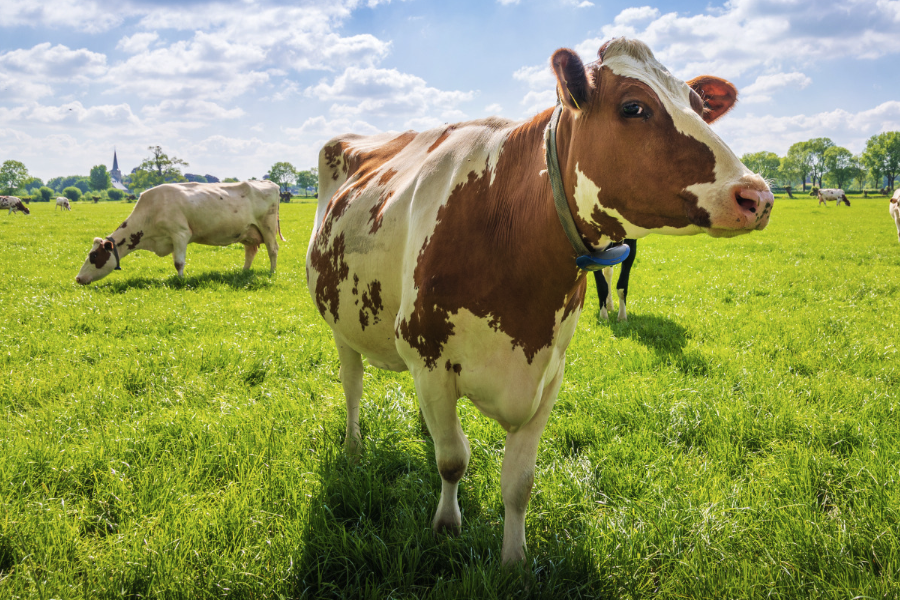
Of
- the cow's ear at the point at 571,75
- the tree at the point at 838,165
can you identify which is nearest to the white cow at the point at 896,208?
the cow's ear at the point at 571,75

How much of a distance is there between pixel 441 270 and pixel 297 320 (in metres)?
5.83

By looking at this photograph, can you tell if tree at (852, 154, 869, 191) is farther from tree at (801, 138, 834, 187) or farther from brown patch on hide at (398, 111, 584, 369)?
brown patch on hide at (398, 111, 584, 369)

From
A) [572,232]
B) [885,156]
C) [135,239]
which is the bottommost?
[135,239]

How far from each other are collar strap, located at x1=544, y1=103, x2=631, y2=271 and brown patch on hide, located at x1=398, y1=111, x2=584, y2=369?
0.24ft

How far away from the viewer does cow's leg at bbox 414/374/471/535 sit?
90.4 inches

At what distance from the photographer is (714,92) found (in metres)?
2.07

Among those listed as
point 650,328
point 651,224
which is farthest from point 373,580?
point 650,328

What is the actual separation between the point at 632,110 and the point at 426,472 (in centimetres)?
272

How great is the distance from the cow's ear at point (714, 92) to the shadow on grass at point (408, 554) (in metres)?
2.28

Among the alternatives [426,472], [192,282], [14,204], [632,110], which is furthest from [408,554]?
[14,204]

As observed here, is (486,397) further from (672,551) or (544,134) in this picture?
(672,551)

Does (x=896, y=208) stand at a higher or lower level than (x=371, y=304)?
higher

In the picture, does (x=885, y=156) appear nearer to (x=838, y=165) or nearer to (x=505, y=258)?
(x=838, y=165)

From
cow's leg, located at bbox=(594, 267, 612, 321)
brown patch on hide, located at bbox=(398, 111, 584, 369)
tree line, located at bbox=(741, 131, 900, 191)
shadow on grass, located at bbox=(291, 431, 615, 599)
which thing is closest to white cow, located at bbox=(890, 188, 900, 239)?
cow's leg, located at bbox=(594, 267, 612, 321)
